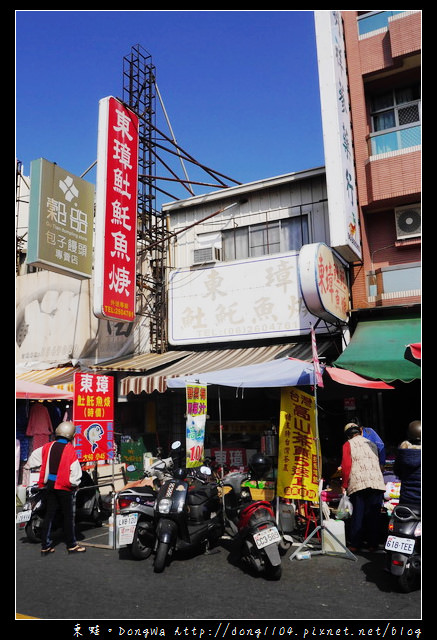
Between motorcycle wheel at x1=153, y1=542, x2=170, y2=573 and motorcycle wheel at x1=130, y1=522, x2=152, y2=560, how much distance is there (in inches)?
23.9

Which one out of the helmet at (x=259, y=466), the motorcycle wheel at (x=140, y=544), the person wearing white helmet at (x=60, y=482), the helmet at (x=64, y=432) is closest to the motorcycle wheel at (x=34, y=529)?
the person wearing white helmet at (x=60, y=482)

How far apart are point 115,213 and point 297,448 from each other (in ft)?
23.6

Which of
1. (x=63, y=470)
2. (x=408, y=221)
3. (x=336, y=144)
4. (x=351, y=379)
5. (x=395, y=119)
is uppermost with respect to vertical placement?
(x=395, y=119)

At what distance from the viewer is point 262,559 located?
6078 mm

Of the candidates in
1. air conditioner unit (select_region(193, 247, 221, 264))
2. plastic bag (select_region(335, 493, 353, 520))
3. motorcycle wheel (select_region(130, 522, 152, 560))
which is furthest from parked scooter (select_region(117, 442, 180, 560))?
air conditioner unit (select_region(193, 247, 221, 264))

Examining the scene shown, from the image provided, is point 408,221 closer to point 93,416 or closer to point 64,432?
point 93,416

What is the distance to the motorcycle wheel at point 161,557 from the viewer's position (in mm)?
6340

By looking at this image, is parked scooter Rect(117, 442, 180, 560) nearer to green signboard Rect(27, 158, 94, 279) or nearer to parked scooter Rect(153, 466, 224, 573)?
parked scooter Rect(153, 466, 224, 573)

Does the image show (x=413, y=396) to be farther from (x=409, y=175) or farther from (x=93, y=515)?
(x=93, y=515)

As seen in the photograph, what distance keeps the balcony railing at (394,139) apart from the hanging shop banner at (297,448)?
25.3 feet

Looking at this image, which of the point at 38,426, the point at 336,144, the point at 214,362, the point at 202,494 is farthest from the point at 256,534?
the point at 336,144

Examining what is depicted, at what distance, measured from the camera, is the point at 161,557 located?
6.37 metres
